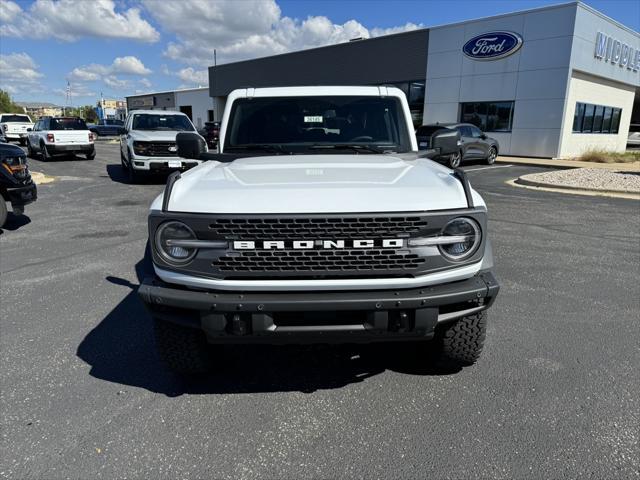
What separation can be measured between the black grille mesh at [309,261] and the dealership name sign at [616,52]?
2456 centimetres

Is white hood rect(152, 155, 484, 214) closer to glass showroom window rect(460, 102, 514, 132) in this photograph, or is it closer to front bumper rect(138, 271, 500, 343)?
front bumper rect(138, 271, 500, 343)

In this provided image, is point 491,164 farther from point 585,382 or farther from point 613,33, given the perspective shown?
point 585,382

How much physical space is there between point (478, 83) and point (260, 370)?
23.3 meters

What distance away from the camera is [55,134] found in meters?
17.4

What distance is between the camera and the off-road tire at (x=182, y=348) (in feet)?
8.55

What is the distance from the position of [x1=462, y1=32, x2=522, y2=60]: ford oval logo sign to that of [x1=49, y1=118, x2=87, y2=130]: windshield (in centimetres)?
1863

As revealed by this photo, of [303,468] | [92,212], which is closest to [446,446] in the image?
[303,468]

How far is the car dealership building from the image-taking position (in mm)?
20312

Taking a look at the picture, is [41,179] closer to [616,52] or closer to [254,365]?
[254,365]

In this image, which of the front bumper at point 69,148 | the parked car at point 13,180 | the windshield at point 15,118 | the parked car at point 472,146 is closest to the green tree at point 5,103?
the windshield at point 15,118

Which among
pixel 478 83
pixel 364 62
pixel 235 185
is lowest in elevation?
pixel 235 185

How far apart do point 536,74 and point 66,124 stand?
20.8 m

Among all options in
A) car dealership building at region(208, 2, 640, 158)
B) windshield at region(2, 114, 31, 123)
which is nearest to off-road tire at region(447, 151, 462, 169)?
car dealership building at region(208, 2, 640, 158)

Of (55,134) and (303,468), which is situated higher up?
(55,134)
